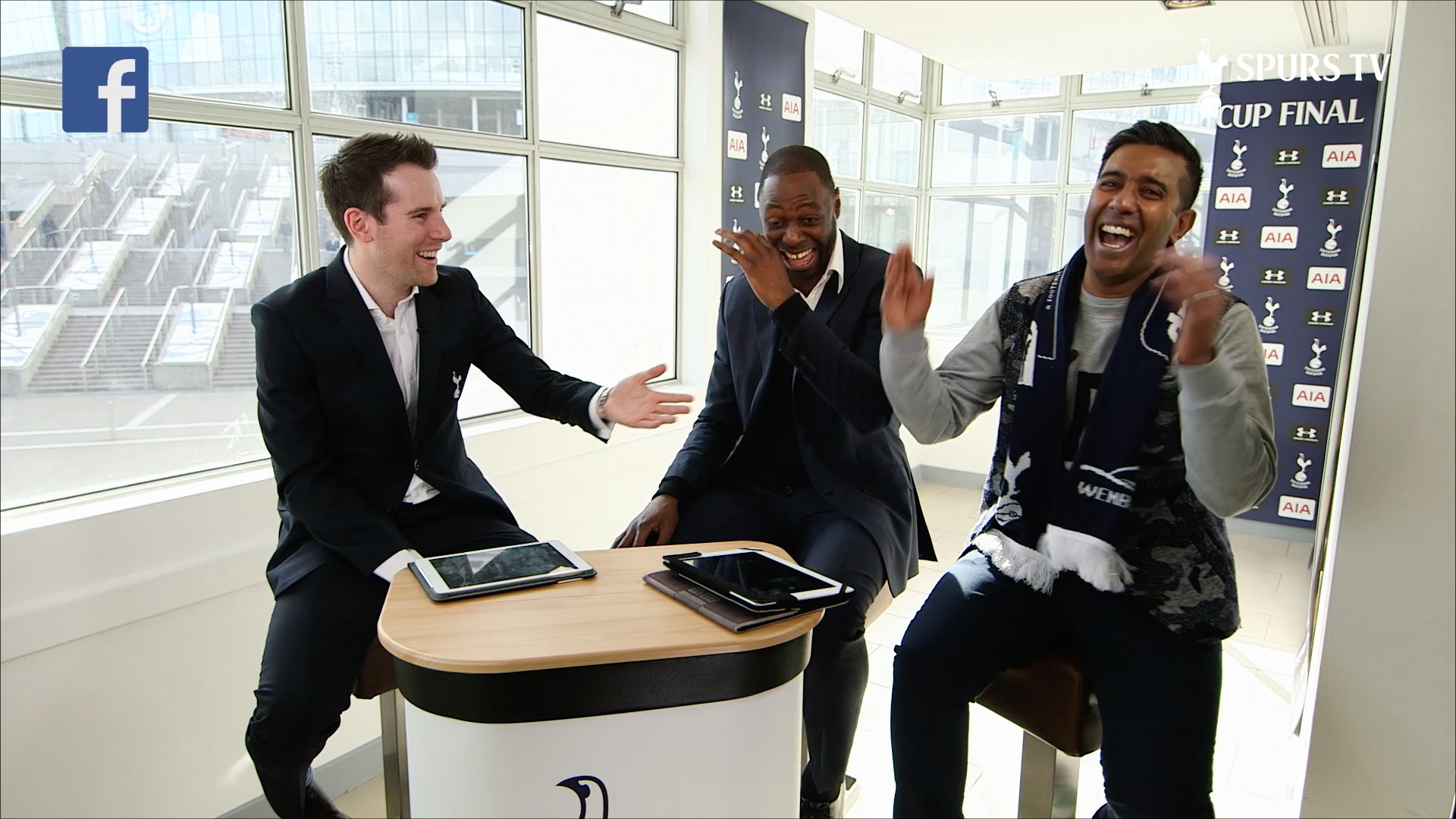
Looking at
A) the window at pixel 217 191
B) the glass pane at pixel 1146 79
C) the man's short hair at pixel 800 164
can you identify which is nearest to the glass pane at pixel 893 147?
the glass pane at pixel 1146 79

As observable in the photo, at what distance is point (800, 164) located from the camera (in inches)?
82.7

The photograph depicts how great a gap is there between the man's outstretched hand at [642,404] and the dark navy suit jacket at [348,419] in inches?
4.0

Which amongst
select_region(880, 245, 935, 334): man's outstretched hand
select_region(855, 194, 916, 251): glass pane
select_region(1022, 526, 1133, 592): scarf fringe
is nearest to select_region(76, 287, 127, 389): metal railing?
select_region(880, 245, 935, 334): man's outstretched hand

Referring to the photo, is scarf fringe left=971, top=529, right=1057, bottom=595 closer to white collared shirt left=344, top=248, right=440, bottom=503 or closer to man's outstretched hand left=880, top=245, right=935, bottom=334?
man's outstretched hand left=880, top=245, right=935, bottom=334

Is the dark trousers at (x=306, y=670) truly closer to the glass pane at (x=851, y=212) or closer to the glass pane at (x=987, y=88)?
the glass pane at (x=851, y=212)

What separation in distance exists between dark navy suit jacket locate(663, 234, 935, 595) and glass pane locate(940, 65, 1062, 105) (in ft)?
16.1

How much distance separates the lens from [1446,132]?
5.37ft

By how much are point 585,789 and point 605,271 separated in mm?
3090

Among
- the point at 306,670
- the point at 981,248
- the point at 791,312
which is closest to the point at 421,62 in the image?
the point at 791,312

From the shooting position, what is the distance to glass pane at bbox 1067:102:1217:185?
6.06 metres

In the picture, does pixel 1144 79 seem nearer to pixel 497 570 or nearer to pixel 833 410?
pixel 833 410

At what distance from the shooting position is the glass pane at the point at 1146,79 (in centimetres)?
594

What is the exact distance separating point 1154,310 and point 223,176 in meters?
2.43

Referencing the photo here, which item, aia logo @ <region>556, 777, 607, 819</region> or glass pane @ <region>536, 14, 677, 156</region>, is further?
glass pane @ <region>536, 14, 677, 156</region>
